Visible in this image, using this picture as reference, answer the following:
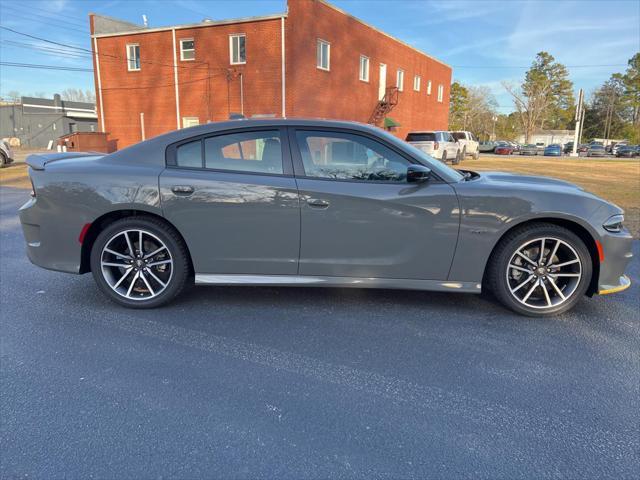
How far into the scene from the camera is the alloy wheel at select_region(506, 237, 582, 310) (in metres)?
3.56

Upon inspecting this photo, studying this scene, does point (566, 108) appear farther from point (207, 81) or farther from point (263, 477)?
point (263, 477)

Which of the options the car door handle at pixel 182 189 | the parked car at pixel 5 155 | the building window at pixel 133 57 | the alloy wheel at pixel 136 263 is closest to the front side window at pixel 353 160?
the car door handle at pixel 182 189

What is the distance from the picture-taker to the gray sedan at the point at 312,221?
3.49 metres

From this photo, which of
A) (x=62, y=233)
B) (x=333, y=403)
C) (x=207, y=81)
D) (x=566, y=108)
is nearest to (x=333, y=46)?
(x=207, y=81)

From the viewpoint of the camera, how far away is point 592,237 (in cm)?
352

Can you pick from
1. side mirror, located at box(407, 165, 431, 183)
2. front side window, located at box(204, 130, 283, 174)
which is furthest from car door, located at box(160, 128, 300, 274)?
side mirror, located at box(407, 165, 431, 183)

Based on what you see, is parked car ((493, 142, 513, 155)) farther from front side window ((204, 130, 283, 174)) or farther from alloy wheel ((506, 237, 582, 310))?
front side window ((204, 130, 283, 174))

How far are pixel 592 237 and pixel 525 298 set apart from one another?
704mm

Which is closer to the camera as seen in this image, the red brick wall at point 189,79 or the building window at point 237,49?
the red brick wall at point 189,79

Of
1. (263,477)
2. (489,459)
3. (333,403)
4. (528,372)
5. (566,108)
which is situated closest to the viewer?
(263,477)

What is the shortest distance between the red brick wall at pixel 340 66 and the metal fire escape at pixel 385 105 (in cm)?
46

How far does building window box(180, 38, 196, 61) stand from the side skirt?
22.0m

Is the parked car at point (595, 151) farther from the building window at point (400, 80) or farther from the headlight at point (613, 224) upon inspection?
the headlight at point (613, 224)

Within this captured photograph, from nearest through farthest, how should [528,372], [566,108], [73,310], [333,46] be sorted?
[528,372] < [73,310] < [333,46] < [566,108]
